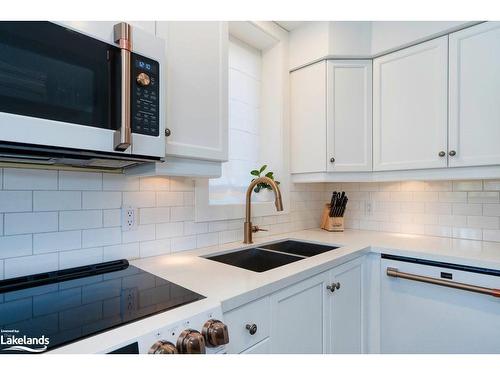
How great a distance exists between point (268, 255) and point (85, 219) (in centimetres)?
95

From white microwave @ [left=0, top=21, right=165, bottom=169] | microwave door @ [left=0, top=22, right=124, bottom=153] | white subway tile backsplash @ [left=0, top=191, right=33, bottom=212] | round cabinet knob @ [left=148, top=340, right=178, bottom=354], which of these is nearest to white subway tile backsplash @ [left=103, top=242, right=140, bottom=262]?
white subway tile backsplash @ [left=0, top=191, right=33, bottom=212]

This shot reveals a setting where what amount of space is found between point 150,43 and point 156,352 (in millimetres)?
936

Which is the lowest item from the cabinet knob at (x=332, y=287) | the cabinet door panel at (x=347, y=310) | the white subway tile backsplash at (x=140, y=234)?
the cabinet door panel at (x=347, y=310)

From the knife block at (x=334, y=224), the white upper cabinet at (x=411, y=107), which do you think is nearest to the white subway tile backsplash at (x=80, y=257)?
the knife block at (x=334, y=224)

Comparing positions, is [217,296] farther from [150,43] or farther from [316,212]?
[316,212]

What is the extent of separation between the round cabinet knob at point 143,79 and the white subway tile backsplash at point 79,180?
0.51 meters

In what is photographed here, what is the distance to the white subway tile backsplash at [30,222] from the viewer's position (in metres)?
1.01

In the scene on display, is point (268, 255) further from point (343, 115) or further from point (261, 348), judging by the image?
point (343, 115)

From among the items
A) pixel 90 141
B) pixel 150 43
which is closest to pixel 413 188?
pixel 150 43

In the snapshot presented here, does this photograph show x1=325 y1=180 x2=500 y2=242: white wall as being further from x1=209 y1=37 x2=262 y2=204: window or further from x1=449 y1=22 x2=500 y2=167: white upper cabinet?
x1=209 y1=37 x2=262 y2=204: window

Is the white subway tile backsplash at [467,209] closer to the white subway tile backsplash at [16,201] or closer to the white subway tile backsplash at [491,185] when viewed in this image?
the white subway tile backsplash at [491,185]

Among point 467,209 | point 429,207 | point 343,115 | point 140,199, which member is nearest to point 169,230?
point 140,199

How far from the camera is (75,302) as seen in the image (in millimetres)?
854
